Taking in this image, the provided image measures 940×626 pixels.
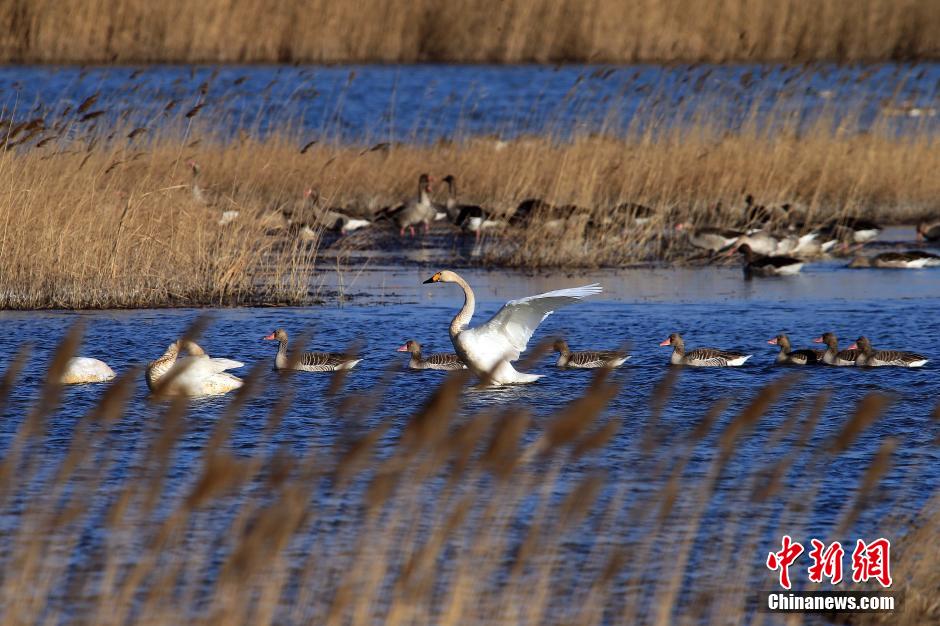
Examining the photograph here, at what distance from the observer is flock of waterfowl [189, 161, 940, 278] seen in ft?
54.0

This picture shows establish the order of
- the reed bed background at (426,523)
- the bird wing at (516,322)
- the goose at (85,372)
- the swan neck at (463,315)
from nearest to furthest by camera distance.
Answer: the reed bed background at (426,523)
the goose at (85,372)
the bird wing at (516,322)
the swan neck at (463,315)

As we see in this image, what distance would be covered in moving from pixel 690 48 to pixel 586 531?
1139 inches

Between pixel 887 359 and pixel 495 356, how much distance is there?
2.74 m

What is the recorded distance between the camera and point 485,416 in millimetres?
4020

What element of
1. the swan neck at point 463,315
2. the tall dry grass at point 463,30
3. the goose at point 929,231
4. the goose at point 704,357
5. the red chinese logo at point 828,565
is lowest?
the goose at point 704,357

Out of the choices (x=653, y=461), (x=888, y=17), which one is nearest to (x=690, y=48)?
(x=888, y=17)

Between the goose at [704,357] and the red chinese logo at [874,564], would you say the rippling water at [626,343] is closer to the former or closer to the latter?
the goose at [704,357]

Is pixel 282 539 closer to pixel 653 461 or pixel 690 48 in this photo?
pixel 653 461

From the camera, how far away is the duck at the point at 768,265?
1612 centimetres

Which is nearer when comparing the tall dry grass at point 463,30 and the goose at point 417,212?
the goose at point 417,212

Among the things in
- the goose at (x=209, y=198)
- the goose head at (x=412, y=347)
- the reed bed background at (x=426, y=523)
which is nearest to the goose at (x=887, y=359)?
the reed bed background at (x=426, y=523)

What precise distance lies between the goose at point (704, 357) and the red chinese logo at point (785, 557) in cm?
471

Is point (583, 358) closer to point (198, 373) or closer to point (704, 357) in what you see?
point (704, 357)

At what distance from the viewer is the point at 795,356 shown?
11086 millimetres
